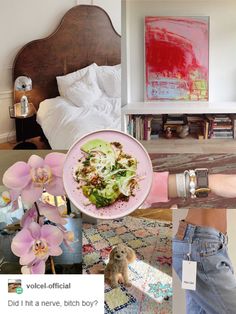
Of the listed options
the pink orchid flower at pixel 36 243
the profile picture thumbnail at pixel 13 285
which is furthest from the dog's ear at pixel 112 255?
the profile picture thumbnail at pixel 13 285

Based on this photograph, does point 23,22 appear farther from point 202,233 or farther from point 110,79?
point 202,233

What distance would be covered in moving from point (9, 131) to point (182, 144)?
434 mm

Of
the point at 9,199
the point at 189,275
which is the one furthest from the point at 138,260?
the point at 9,199

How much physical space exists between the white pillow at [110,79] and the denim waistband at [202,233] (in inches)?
15.2

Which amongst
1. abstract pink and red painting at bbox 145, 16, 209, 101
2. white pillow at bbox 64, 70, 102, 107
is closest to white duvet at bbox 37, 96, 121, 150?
white pillow at bbox 64, 70, 102, 107

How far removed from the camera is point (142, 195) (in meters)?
0.87

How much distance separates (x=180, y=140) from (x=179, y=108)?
82mm

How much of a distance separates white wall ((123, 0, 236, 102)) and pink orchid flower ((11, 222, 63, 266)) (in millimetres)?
389

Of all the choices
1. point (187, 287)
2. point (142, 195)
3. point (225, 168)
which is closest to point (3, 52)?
point (142, 195)

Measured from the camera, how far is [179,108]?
1.00 metres

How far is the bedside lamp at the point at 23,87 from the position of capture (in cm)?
95

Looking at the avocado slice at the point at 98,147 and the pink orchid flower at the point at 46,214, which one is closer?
the avocado slice at the point at 98,147

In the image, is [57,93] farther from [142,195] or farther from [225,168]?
[225,168]

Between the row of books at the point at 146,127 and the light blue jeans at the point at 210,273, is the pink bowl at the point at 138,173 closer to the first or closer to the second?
the row of books at the point at 146,127
